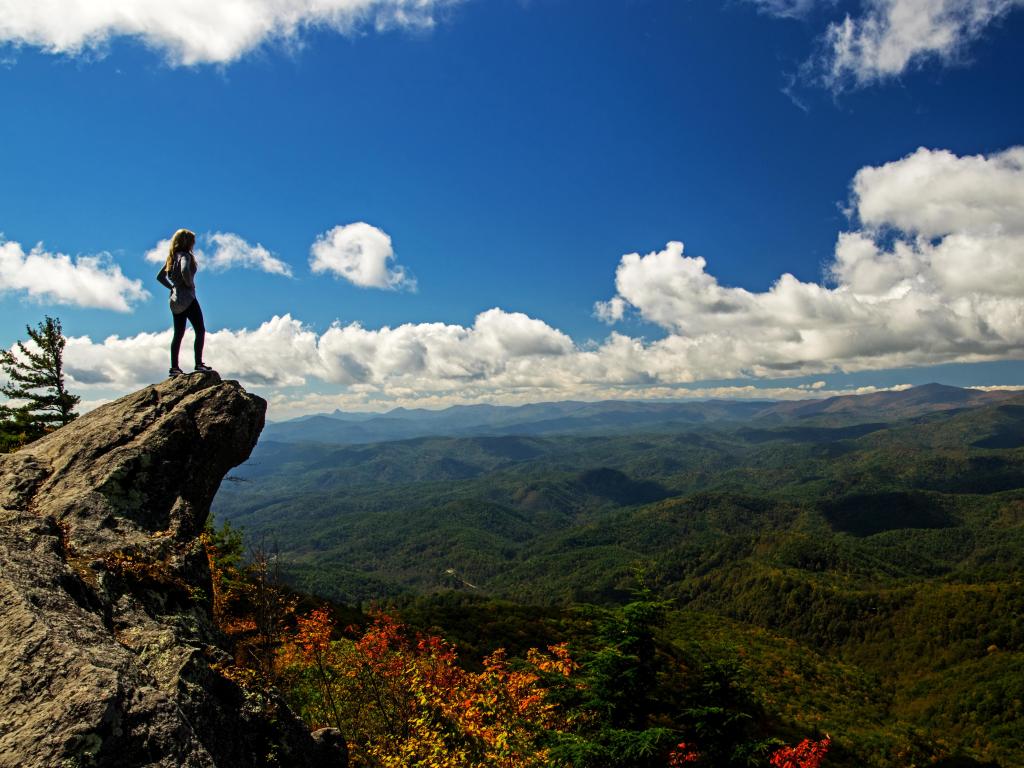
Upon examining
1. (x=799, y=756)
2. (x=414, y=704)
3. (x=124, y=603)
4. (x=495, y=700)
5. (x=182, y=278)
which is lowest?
(x=799, y=756)

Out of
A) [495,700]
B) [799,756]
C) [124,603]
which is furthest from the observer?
[799,756]

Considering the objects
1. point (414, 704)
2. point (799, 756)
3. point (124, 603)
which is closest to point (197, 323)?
point (124, 603)

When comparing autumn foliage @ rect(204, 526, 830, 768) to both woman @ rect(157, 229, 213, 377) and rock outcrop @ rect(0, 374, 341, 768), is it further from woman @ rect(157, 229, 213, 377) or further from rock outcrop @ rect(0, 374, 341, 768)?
woman @ rect(157, 229, 213, 377)

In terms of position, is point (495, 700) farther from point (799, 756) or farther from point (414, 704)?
point (799, 756)

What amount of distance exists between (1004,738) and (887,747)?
60171 millimetres

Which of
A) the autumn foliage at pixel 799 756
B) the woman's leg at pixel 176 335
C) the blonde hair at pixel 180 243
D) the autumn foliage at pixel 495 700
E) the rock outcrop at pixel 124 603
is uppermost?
the blonde hair at pixel 180 243

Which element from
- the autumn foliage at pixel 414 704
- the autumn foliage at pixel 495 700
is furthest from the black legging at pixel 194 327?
the autumn foliage at pixel 414 704

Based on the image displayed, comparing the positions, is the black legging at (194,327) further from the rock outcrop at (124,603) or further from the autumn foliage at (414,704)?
the autumn foliage at (414,704)

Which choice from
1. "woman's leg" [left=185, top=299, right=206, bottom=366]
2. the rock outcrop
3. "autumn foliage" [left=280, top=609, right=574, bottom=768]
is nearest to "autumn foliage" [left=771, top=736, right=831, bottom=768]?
"autumn foliage" [left=280, top=609, right=574, bottom=768]

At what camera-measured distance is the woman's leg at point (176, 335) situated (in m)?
14.9

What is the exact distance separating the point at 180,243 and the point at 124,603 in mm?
10985

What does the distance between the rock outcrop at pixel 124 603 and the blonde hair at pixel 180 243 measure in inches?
148

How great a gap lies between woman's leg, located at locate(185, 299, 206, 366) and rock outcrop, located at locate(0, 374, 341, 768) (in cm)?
144

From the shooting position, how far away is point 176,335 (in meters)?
15.3
